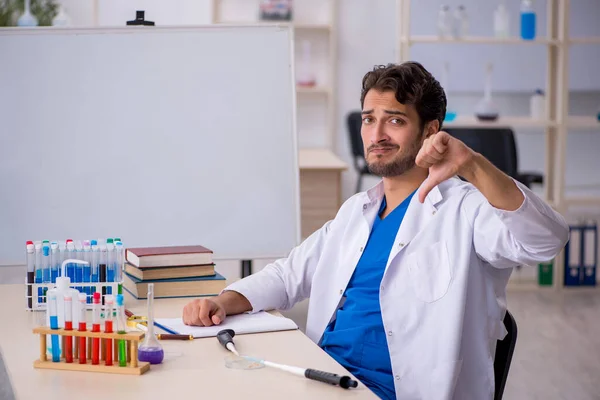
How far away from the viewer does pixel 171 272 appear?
2.25 metres

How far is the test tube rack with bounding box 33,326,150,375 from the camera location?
1546 mm

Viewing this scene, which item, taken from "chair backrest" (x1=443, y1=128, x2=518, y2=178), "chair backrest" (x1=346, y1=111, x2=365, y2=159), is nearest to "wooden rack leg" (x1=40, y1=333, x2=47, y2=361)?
"chair backrest" (x1=443, y1=128, x2=518, y2=178)

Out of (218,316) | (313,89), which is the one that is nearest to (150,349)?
(218,316)

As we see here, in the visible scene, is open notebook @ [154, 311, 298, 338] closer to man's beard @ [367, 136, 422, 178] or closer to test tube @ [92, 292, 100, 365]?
test tube @ [92, 292, 100, 365]

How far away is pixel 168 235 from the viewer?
2.97 metres

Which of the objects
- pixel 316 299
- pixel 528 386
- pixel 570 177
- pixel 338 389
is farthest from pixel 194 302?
pixel 570 177

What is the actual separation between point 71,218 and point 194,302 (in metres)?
1.15

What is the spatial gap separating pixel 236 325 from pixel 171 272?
0.39 meters

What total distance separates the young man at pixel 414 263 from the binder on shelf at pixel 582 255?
3.74 metres

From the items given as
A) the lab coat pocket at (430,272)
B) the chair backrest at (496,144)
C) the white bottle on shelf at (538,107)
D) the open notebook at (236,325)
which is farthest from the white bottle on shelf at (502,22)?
the open notebook at (236,325)

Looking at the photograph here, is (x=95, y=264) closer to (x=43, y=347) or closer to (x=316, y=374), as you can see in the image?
Answer: (x=43, y=347)

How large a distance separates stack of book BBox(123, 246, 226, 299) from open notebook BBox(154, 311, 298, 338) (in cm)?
25

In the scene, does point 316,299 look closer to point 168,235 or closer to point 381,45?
point 168,235

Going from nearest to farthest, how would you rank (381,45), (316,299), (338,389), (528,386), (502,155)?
(338,389) < (316,299) < (528,386) < (502,155) < (381,45)
